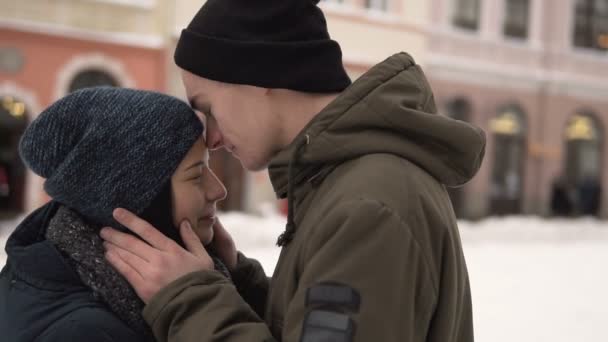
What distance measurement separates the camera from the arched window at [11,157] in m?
12.0

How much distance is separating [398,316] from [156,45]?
498 inches

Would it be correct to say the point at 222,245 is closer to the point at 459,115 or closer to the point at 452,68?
the point at 452,68

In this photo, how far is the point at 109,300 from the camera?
147cm

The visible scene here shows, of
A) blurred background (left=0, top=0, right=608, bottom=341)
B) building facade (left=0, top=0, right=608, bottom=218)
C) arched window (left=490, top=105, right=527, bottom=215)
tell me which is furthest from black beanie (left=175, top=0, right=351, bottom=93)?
arched window (left=490, top=105, right=527, bottom=215)

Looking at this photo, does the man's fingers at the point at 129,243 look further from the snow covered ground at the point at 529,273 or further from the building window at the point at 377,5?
the building window at the point at 377,5

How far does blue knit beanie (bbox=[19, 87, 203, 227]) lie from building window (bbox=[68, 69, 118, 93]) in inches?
453

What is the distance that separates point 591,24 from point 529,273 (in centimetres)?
1376

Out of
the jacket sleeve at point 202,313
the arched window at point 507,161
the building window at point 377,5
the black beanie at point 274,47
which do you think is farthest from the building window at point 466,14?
the jacket sleeve at point 202,313

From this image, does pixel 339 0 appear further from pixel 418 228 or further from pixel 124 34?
pixel 418 228

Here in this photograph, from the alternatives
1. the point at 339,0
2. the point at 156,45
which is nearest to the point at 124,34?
the point at 156,45

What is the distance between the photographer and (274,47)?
148 cm

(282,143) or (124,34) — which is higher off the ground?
(282,143)

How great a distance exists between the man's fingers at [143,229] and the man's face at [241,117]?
24 cm

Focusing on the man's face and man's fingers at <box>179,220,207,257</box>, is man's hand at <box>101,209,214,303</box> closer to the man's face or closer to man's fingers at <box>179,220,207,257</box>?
man's fingers at <box>179,220,207,257</box>
